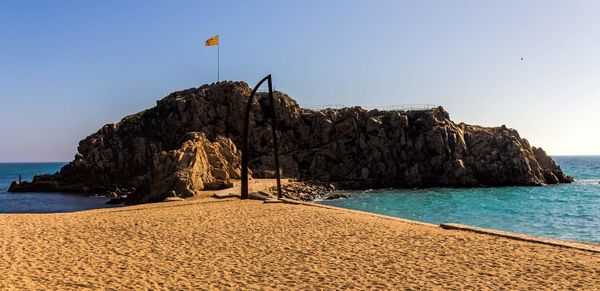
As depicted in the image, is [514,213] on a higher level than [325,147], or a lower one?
lower

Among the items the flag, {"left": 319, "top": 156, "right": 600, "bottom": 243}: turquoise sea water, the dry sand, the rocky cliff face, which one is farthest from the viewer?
the rocky cliff face

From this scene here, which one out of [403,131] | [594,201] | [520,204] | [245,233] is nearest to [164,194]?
[245,233]

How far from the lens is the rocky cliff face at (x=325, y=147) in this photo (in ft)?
265

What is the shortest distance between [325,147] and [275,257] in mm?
73991

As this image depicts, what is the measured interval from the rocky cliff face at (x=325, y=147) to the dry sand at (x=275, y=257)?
56029mm

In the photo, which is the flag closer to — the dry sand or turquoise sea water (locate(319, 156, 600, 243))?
turquoise sea water (locate(319, 156, 600, 243))

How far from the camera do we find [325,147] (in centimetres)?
8694

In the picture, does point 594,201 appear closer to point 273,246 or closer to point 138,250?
point 273,246

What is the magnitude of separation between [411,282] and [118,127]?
299 ft

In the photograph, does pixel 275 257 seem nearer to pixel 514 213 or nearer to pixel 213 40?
pixel 514 213

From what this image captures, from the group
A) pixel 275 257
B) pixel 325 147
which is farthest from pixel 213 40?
pixel 275 257

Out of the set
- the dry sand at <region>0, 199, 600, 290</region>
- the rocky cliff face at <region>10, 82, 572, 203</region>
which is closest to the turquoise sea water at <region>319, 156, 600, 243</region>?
the dry sand at <region>0, 199, 600, 290</region>

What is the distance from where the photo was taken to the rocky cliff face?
3177 inches

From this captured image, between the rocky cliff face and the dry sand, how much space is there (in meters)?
56.0
